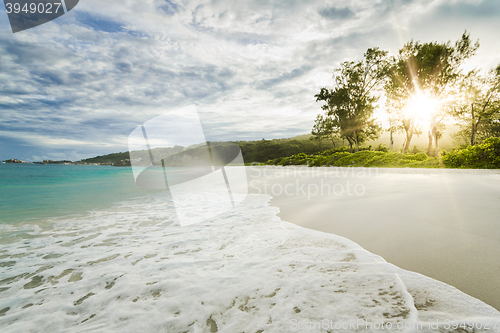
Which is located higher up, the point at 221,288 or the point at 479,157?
the point at 479,157

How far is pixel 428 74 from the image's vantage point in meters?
17.6

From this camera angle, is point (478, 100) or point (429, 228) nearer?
point (429, 228)

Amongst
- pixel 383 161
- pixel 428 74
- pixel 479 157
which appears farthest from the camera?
pixel 428 74

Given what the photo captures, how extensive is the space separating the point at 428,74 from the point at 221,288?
79.4 feet

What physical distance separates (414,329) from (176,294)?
1.63m

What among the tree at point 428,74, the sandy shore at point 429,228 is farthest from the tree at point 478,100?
the sandy shore at point 429,228

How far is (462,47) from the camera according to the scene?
54.9 ft

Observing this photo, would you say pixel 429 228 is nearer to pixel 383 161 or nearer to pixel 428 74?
pixel 383 161

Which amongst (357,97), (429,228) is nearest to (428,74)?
(357,97)

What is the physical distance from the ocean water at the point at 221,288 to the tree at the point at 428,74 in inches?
885

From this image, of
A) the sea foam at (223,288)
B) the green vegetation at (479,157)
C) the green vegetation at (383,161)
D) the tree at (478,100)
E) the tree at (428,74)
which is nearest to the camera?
the sea foam at (223,288)

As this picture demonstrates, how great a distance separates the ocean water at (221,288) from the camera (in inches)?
49.7

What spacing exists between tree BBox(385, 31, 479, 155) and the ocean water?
2248 centimetres

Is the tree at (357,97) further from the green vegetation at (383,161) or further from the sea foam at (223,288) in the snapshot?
the sea foam at (223,288)
